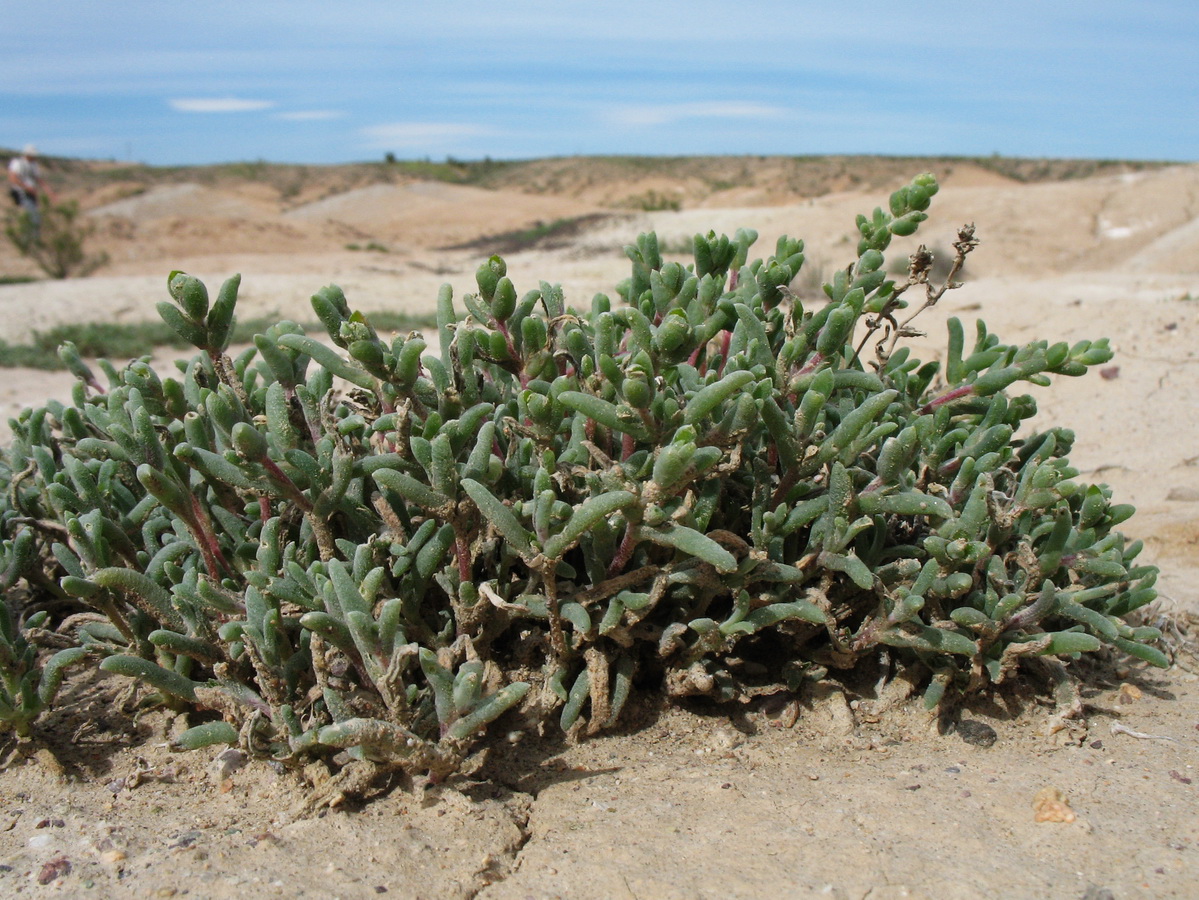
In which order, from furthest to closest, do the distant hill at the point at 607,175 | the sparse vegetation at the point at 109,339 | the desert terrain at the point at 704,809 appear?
the distant hill at the point at 607,175 < the sparse vegetation at the point at 109,339 < the desert terrain at the point at 704,809

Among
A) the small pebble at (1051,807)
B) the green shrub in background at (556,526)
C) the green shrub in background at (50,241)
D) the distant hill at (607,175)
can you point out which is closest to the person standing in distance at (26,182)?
the green shrub in background at (50,241)

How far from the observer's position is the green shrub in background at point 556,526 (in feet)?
6.17

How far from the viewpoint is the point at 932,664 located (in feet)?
7.38

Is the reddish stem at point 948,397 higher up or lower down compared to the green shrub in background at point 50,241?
higher up

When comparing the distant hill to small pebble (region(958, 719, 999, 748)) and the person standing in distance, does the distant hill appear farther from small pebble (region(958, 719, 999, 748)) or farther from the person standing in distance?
small pebble (region(958, 719, 999, 748))

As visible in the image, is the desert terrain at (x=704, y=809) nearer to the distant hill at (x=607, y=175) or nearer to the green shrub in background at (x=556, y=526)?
the green shrub in background at (x=556, y=526)

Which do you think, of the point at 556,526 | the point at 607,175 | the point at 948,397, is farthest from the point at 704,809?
the point at 607,175

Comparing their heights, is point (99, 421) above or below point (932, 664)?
above

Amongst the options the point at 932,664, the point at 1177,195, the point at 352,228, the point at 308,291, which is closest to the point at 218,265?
the point at 308,291

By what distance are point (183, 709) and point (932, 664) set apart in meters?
1.79

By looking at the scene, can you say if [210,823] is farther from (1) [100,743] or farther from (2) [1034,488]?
(2) [1034,488]

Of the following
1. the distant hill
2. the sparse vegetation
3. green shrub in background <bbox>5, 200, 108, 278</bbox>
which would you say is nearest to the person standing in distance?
green shrub in background <bbox>5, 200, 108, 278</bbox>

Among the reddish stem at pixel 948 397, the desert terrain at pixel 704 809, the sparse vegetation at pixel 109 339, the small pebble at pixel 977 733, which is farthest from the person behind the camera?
the sparse vegetation at pixel 109 339

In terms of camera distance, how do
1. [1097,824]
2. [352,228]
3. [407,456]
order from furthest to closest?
[352,228]
[407,456]
[1097,824]
